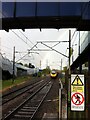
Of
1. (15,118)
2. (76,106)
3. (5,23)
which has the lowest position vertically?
(15,118)

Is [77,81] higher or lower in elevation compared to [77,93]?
higher

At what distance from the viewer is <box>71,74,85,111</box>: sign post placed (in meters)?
7.84

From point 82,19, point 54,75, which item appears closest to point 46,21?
point 82,19

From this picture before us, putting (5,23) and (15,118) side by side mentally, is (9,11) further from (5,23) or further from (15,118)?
(15,118)

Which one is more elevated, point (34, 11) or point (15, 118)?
point (34, 11)

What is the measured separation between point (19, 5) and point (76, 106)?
10062 millimetres

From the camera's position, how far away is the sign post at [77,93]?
7836mm

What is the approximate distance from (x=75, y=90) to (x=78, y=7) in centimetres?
962

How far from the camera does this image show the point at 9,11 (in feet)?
55.4

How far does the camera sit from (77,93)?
311 inches

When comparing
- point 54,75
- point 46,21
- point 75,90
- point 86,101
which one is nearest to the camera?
point 75,90

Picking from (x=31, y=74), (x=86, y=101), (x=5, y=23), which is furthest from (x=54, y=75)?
(x=86, y=101)

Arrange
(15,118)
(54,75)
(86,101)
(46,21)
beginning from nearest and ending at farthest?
1. (86,101)
2. (15,118)
3. (46,21)
4. (54,75)

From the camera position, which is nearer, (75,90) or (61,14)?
(75,90)
